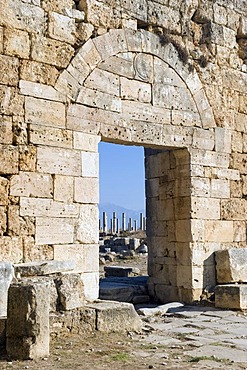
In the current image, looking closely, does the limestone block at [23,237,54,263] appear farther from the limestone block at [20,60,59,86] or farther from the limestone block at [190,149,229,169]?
the limestone block at [190,149,229,169]

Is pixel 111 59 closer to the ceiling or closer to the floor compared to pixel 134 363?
closer to the ceiling

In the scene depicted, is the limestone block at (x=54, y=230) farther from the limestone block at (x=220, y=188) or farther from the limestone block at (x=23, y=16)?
the limestone block at (x=220, y=188)

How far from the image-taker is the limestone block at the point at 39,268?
6.67m

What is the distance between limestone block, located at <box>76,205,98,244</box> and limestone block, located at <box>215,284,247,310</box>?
2.30 m

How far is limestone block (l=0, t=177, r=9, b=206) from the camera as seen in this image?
736cm

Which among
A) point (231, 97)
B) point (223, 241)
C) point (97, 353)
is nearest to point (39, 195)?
point (97, 353)

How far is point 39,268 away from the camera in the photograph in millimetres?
6746

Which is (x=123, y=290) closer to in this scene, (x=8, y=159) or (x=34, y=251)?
(x=34, y=251)

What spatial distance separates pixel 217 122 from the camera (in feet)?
33.6

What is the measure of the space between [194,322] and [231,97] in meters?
4.75

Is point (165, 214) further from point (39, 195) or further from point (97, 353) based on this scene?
point (97, 353)

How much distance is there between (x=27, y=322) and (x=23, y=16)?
4561 millimetres

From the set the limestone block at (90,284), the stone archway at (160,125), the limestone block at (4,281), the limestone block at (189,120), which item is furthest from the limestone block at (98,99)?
the limestone block at (4,281)

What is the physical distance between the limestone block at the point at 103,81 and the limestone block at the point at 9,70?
46.2 inches
